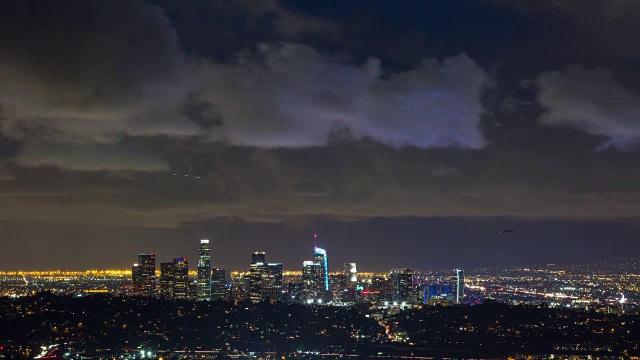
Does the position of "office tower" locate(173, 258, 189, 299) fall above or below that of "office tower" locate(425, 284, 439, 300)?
above

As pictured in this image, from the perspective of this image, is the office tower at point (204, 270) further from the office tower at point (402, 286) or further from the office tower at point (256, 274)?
the office tower at point (402, 286)

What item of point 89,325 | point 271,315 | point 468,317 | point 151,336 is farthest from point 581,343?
point 89,325

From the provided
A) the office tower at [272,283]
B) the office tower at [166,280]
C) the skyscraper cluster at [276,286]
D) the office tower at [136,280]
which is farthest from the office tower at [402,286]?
the office tower at [136,280]

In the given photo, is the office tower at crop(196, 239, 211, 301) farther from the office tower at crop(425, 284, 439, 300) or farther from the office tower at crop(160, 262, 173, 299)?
the office tower at crop(425, 284, 439, 300)

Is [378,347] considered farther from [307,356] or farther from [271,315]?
[271,315]

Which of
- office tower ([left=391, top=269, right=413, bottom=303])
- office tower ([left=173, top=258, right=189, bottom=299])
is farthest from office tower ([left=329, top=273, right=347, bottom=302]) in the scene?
office tower ([left=173, top=258, right=189, bottom=299])

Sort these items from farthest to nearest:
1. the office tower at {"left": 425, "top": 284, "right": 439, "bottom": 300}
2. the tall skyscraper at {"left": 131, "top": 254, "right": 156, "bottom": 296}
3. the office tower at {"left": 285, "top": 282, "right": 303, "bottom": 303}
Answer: the office tower at {"left": 425, "top": 284, "right": 439, "bottom": 300}, the office tower at {"left": 285, "top": 282, "right": 303, "bottom": 303}, the tall skyscraper at {"left": 131, "top": 254, "right": 156, "bottom": 296}
